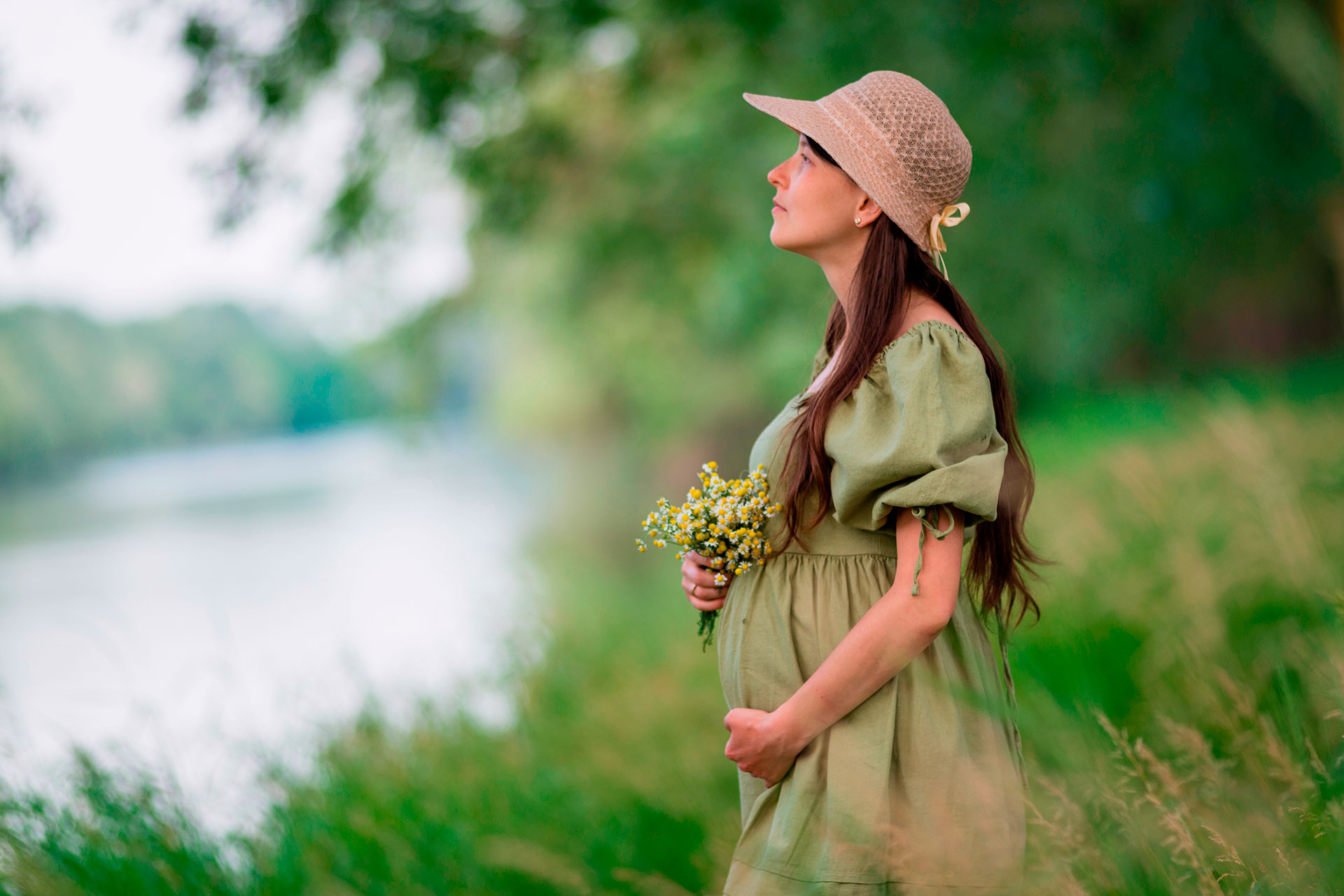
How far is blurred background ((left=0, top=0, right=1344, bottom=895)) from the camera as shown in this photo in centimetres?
265

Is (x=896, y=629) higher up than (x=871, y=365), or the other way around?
(x=871, y=365)

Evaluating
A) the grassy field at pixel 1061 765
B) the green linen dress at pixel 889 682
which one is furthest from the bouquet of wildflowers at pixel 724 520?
the grassy field at pixel 1061 765

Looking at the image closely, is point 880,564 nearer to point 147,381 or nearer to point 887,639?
point 887,639

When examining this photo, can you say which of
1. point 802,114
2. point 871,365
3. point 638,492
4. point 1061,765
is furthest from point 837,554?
point 638,492

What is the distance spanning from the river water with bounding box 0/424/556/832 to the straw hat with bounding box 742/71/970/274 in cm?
252

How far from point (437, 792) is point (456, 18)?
4106 mm

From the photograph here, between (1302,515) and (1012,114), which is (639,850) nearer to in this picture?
(1302,515)

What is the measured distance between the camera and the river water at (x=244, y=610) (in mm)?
4062

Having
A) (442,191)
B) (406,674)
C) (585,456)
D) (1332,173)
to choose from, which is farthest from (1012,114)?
(585,456)

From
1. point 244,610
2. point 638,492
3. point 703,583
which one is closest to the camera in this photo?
point 703,583

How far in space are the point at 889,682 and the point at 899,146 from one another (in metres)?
0.87

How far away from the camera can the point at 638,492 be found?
15.6 metres

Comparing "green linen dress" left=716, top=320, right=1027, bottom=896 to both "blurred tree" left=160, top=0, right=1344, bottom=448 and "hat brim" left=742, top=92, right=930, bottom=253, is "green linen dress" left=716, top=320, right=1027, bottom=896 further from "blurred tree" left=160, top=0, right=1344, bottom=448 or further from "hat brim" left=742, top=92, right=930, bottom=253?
"blurred tree" left=160, top=0, right=1344, bottom=448

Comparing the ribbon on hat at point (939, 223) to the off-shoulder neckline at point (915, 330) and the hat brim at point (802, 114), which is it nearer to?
the off-shoulder neckline at point (915, 330)
